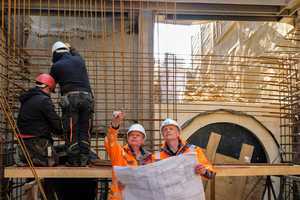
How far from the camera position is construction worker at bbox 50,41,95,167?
193 inches

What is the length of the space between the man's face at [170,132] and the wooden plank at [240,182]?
434 centimetres

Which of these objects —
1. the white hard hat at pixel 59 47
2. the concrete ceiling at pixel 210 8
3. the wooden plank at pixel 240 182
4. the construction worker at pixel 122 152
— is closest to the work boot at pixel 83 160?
the construction worker at pixel 122 152

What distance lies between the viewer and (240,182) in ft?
26.4

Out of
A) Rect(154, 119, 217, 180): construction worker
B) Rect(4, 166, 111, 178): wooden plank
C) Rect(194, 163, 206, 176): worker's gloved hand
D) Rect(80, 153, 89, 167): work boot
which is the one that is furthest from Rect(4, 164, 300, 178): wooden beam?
Rect(194, 163, 206, 176): worker's gloved hand

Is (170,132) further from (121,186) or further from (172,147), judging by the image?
(121,186)

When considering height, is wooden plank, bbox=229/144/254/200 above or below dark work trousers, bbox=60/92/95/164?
below

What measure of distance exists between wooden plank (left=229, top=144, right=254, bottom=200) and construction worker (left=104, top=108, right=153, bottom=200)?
14.9 ft

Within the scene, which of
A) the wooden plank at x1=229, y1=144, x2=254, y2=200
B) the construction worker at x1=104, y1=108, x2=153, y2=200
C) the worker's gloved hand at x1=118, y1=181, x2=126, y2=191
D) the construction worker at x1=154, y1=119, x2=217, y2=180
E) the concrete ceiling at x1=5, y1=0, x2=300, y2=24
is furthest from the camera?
the wooden plank at x1=229, y1=144, x2=254, y2=200

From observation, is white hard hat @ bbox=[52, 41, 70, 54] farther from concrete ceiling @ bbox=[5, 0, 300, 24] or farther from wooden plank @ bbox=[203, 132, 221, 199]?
wooden plank @ bbox=[203, 132, 221, 199]

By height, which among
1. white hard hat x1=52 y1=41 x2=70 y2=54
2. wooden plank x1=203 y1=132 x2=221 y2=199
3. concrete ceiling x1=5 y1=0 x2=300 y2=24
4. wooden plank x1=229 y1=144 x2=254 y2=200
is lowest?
wooden plank x1=229 y1=144 x2=254 y2=200

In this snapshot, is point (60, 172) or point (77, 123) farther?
point (77, 123)

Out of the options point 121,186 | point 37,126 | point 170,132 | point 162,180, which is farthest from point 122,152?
point 37,126

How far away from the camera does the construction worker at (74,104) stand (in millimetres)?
4891

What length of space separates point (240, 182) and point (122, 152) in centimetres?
489
